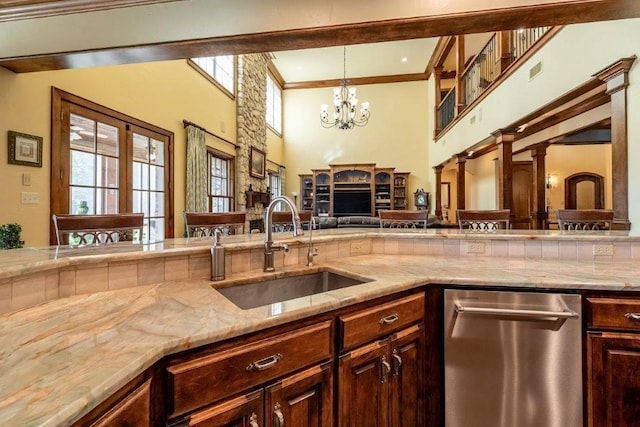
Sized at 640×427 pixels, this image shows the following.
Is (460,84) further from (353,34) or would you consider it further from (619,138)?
(353,34)

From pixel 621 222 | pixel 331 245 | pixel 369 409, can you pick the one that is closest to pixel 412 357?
pixel 369 409

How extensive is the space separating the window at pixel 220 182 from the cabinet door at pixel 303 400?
16.4ft

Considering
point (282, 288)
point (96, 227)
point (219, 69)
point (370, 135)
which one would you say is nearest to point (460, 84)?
point (370, 135)

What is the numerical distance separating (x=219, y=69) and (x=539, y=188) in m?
6.35

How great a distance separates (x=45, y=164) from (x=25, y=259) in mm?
2420

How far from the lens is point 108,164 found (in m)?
3.68

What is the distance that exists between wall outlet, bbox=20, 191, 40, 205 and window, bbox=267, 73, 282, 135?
266 inches

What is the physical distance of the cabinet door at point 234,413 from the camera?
0.83m

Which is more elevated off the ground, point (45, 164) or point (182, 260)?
point (45, 164)

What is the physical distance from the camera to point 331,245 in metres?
2.01

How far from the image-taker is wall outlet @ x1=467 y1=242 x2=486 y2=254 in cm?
212

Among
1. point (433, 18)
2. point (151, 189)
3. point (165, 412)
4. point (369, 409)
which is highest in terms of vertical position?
point (433, 18)

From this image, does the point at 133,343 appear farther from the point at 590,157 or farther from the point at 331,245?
the point at 590,157

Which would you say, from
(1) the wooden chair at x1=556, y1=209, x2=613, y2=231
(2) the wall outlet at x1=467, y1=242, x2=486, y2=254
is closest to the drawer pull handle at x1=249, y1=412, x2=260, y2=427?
(2) the wall outlet at x1=467, y1=242, x2=486, y2=254
